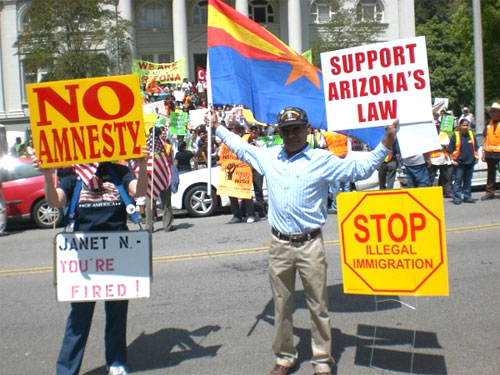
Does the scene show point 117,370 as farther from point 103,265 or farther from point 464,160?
point 464,160

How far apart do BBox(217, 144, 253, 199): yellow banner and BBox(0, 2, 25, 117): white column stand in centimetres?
3417

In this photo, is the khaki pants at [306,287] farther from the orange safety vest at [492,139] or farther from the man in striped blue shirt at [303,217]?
the orange safety vest at [492,139]

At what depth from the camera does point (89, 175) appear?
4.64 m

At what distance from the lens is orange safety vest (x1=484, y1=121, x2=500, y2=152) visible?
43.8 feet

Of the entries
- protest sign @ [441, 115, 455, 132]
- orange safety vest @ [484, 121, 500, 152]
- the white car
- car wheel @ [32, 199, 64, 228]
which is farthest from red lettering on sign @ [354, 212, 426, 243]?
protest sign @ [441, 115, 455, 132]

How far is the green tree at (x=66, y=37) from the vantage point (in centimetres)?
3064

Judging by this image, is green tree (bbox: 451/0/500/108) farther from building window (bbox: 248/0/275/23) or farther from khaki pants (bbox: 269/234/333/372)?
khaki pants (bbox: 269/234/333/372)

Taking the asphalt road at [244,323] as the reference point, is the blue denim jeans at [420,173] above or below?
above

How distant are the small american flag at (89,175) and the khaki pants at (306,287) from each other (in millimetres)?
1386

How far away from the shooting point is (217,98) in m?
6.22

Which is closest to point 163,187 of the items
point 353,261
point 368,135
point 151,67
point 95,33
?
point 368,135

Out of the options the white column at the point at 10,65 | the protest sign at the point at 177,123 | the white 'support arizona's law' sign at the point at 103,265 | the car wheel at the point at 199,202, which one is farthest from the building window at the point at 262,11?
the white 'support arizona's law' sign at the point at 103,265

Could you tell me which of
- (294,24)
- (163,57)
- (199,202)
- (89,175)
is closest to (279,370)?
(89,175)

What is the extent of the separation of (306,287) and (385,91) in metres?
1.60
